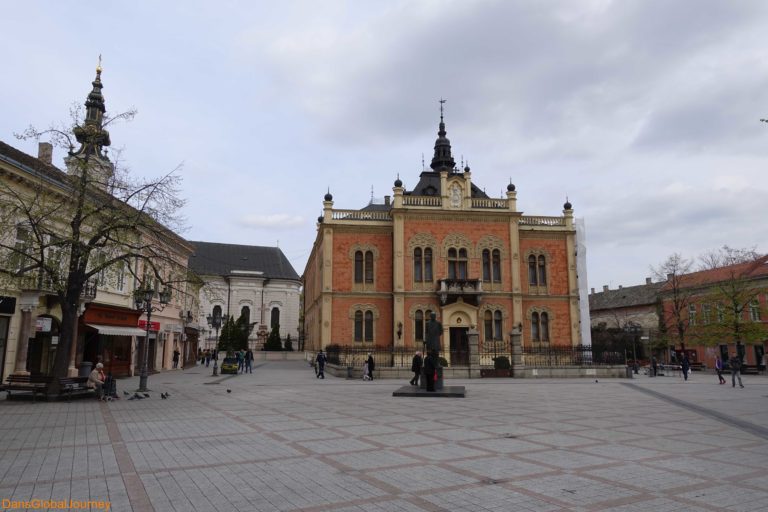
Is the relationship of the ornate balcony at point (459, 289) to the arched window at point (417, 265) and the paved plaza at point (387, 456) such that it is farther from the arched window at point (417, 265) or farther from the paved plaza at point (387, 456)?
the paved plaza at point (387, 456)

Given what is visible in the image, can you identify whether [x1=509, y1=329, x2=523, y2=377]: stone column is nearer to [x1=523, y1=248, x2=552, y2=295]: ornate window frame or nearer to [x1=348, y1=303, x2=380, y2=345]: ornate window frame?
[x1=348, y1=303, x2=380, y2=345]: ornate window frame

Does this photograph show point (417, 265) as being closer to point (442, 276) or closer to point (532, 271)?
point (442, 276)

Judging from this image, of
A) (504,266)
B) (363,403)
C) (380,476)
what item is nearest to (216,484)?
(380,476)

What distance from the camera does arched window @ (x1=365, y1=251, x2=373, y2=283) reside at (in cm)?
4066

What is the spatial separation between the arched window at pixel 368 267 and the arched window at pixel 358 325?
2.66m

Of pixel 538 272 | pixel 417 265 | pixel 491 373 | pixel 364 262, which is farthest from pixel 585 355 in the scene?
pixel 364 262

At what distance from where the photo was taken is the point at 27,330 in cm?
2022

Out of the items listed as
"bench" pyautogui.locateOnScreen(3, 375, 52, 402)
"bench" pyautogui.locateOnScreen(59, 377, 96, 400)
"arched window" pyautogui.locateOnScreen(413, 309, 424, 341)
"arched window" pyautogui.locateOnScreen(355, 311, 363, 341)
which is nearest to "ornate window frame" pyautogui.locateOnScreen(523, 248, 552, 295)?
"arched window" pyautogui.locateOnScreen(413, 309, 424, 341)

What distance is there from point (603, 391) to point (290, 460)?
54.7 ft

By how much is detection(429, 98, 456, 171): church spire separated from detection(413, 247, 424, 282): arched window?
11154 mm

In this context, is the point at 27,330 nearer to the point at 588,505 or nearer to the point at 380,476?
the point at 380,476

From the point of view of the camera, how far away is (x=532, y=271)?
1688 inches

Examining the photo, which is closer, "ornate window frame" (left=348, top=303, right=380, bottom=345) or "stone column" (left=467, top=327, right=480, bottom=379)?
"stone column" (left=467, top=327, right=480, bottom=379)

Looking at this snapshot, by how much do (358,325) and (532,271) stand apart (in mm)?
15035
